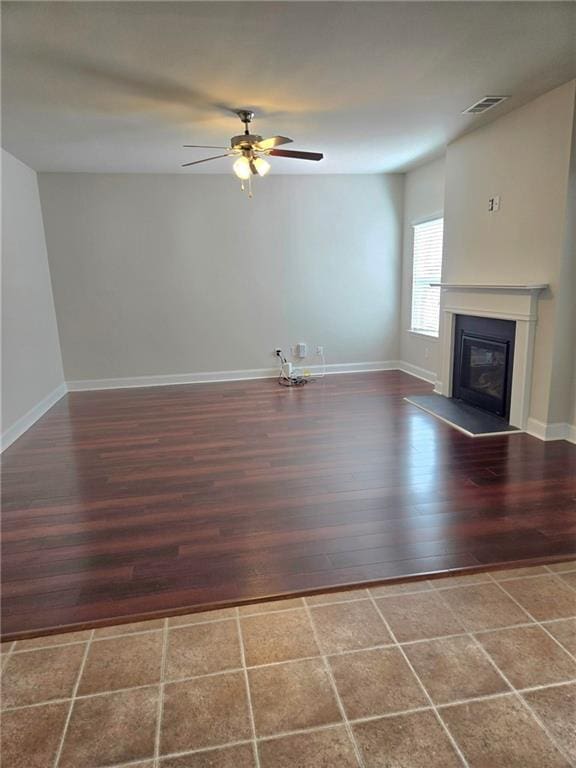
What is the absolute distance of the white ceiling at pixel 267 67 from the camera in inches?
91.6

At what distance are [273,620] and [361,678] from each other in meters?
0.42

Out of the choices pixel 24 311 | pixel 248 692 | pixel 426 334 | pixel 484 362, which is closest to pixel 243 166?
pixel 24 311

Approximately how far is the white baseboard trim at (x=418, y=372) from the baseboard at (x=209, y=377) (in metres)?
0.16

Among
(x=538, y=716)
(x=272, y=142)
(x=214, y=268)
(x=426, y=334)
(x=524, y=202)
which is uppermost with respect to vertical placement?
(x=272, y=142)

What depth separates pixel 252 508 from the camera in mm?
2799

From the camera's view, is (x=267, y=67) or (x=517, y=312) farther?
(x=517, y=312)

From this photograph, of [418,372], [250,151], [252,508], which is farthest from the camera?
[418,372]

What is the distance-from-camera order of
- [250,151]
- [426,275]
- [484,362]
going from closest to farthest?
[250,151] < [484,362] < [426,275]

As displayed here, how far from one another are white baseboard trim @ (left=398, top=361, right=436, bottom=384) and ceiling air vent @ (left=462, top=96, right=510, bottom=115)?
298 cm

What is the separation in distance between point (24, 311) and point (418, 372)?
15.8ft

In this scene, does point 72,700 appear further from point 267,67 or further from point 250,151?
point 250,151

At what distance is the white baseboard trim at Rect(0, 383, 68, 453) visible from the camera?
4066mm

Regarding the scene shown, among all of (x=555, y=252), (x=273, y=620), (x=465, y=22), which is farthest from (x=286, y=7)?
(x=273, y=620)

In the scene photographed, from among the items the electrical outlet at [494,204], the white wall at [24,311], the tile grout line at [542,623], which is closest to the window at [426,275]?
the electrical outlet at [494,204]
